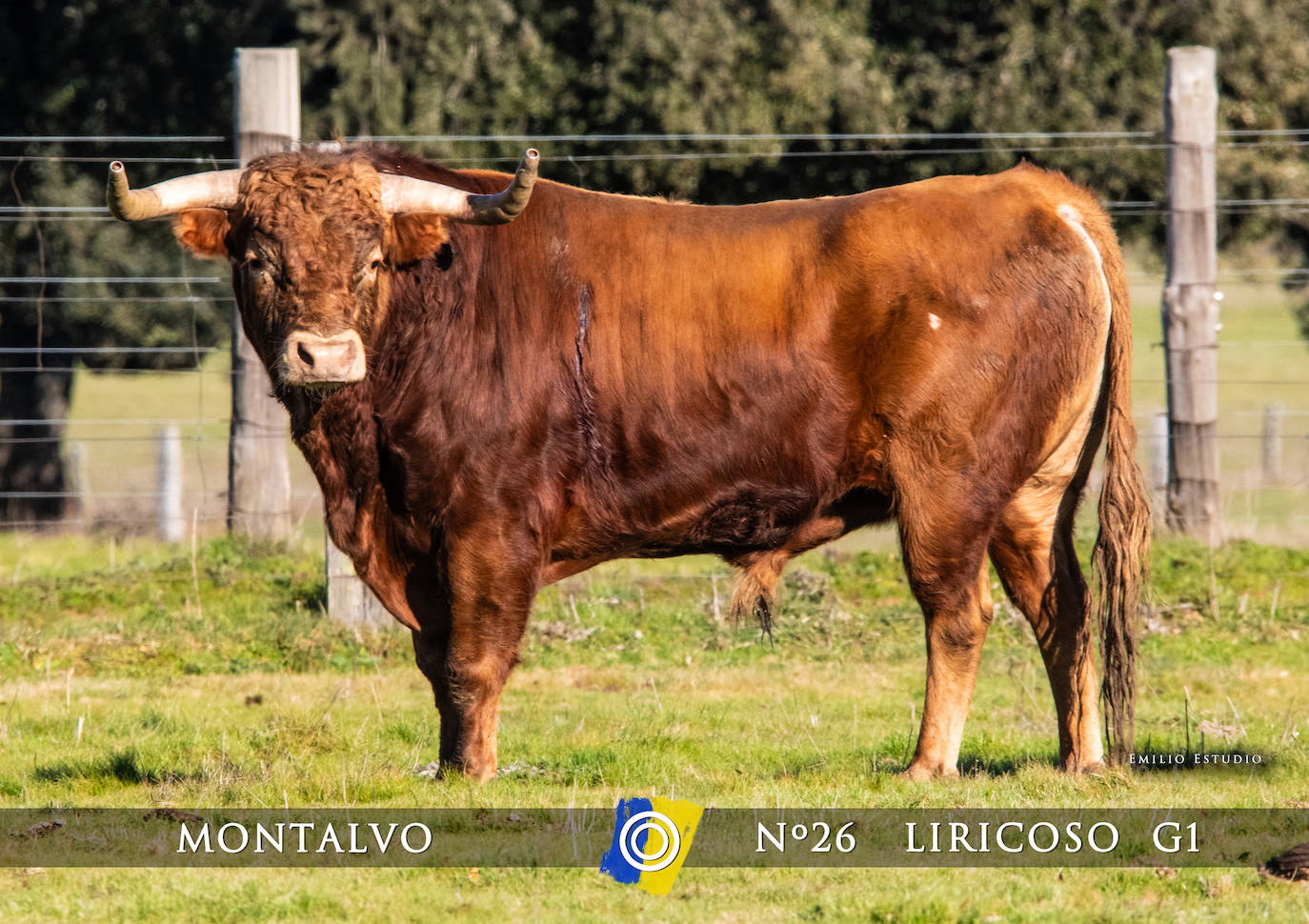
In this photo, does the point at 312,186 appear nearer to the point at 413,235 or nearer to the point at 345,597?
the point at 413,235

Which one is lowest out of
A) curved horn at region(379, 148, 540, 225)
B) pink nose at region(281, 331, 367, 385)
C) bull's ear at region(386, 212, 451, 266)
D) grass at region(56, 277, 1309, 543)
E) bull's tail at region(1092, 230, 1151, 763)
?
grass at region(56, 277, 1309, 543)

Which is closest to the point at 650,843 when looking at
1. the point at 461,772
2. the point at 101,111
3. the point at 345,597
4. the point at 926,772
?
the point at 461,772

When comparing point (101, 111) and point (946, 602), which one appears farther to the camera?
point (101, 111)

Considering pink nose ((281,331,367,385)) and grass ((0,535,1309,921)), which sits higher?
pink nose ((281,331,367,385))

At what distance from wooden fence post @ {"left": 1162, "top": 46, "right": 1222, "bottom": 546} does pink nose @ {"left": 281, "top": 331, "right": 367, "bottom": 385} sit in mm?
6023

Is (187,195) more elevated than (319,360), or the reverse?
(187,195)

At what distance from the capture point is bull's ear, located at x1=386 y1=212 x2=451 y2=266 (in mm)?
5219

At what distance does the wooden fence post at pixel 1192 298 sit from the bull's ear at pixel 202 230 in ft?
19.7

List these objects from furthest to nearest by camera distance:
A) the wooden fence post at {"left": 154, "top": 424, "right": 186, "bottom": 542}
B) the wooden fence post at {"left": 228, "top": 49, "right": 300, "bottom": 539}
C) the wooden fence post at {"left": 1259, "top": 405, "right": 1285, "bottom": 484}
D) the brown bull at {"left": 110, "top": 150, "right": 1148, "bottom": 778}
A: the wooden fence post at {"left": 1259, "top": 405, "right": 1285, "bottom": 484} < the wooden fence post at {"left": 154, "top": 424, "right": 186, "bottom": 542} < the wooden fence post at {"left": 228, "top": 49, "right": 300, "bottom": 539} < the brown bull at {"left": 110, "top": 150, "right": 1148, "bottom": 778}

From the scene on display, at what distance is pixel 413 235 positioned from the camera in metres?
5.22

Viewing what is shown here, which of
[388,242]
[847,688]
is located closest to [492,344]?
[388,242]

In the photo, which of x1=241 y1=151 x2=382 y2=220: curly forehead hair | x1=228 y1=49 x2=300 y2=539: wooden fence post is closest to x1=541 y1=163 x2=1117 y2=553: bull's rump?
x1=241 y1=151 x2=382 y2=220: curly forehead hair

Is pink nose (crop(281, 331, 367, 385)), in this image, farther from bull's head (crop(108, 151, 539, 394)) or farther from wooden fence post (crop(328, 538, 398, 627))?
wooden fence post (crop(328, 538, 398, 627))

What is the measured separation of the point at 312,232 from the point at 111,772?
212cm
